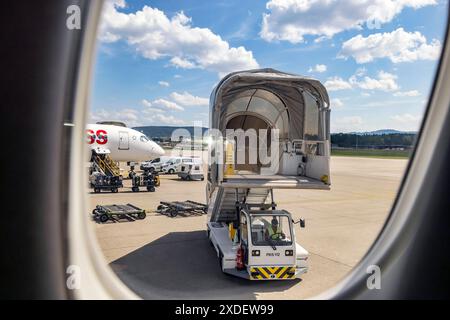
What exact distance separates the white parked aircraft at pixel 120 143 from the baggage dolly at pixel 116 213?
23.8 ft

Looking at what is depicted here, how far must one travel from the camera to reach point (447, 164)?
2676mm

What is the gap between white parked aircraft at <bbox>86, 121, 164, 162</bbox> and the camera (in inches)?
674

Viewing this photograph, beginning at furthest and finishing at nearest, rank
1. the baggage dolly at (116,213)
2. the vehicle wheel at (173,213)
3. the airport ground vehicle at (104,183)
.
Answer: the airport ground vehicle at (104,183) < the vehicle wheel at (173,213) < the baggage dolly at (116,213)

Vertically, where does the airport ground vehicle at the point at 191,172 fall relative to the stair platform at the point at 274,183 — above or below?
below

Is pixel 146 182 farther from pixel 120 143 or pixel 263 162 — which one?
pixel 263 162

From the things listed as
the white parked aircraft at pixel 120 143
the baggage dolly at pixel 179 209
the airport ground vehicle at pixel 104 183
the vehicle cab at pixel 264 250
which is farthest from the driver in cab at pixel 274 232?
the white parked aircraft at pixel 120 143

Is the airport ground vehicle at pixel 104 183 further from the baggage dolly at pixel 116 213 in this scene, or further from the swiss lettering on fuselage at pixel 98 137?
the baggage dolly at pixel 116 213

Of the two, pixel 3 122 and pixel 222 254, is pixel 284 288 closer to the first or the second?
pixel 222 254

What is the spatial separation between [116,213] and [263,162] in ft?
16.0

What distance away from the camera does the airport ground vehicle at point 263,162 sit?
544 centimetres

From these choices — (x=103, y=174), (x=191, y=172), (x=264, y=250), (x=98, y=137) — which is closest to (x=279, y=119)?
(x=264, y=250)

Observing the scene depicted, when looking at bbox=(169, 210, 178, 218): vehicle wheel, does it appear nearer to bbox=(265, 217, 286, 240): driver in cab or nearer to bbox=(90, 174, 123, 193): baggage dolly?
bbox=(265, 217, 286, 240): driver in cab

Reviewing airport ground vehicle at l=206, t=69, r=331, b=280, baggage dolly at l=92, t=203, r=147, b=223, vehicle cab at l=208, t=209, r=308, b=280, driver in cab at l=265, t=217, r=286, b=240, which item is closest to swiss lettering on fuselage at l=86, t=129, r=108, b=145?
baggage dolly at l=92, t=203, r=147, b=223
